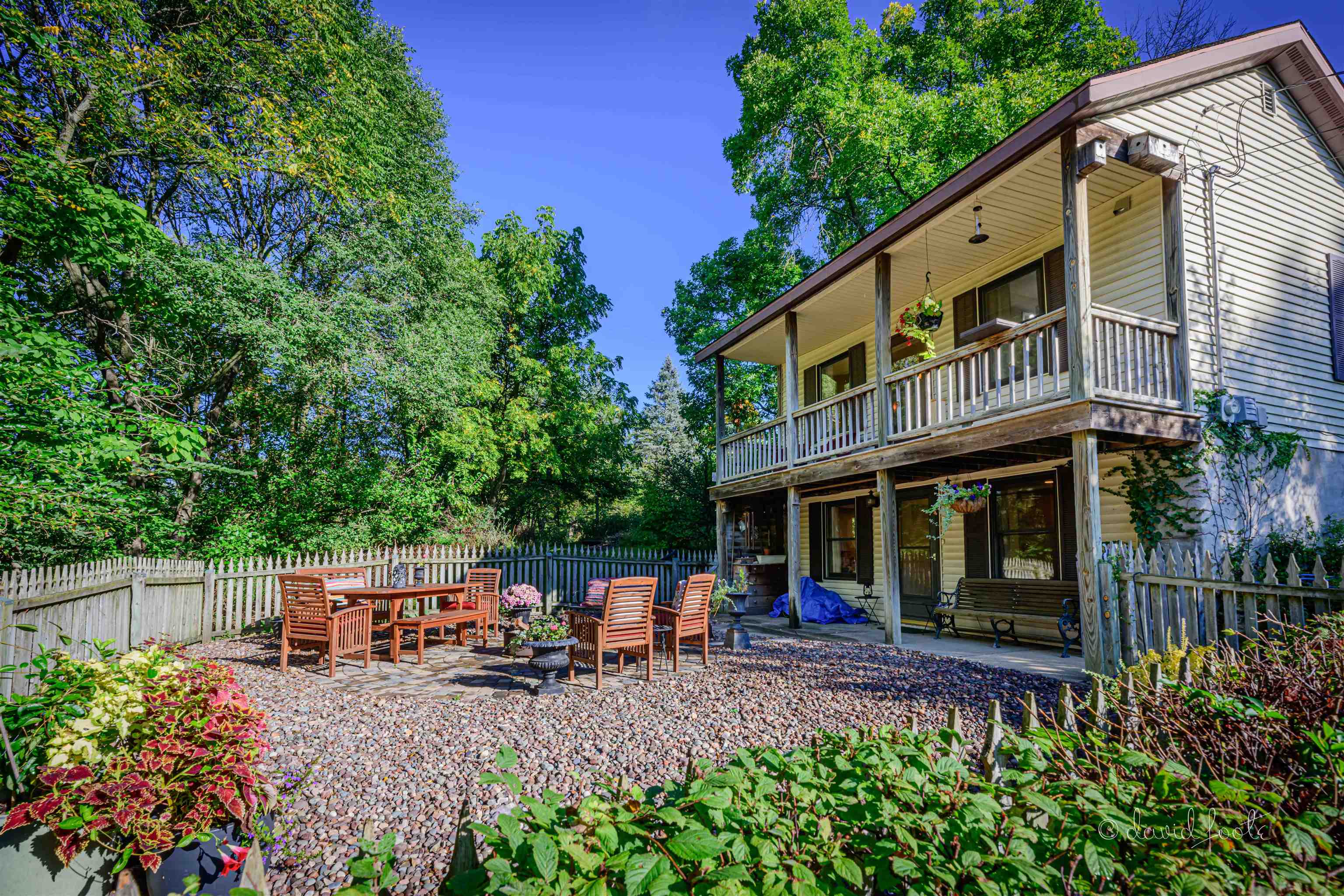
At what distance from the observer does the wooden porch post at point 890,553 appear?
849cm

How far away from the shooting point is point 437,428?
1652 centimetres

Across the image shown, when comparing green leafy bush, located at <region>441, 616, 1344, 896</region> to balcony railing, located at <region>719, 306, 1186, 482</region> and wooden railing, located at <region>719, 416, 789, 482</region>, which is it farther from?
wooden railing, located at <region>719, 416, 789, 482</region>

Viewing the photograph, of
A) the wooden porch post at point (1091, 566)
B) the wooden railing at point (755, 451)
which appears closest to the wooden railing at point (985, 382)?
the wooden porch post at point (1091, 566)

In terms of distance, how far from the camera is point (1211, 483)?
7.21 meters

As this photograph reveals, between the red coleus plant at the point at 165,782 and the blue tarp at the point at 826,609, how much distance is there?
10.7m

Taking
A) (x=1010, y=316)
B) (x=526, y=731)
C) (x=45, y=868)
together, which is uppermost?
(x=1010, y=316)

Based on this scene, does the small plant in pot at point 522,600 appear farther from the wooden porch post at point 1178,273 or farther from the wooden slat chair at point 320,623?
the wooden porch post at point 1178,273

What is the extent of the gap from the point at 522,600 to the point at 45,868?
20.9 ft

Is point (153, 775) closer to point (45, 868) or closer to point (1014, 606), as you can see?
point (45, 868)

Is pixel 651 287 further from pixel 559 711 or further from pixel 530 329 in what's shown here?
pixel 559 711

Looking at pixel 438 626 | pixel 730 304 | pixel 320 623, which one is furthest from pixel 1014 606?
pixel 730 304

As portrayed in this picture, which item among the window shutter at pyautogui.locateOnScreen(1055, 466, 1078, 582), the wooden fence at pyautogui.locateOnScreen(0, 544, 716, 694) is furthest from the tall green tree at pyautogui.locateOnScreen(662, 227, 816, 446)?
the window shutter at pyautogui.locateOnScreen(1055, 466, 1078, 582)

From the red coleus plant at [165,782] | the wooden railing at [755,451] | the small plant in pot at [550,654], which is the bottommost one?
the small plant in pot at [550,654]

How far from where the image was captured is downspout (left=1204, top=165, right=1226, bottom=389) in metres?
7.50
